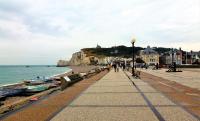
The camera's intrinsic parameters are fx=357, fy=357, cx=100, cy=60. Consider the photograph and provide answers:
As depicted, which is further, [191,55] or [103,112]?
[191,55]

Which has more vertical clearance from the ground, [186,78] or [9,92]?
[186,78]

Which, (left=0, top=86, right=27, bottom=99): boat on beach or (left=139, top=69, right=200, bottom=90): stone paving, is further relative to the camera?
(left=0, top=86, right=27, bottom=99): boat on beach

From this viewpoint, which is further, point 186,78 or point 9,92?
point 186,78

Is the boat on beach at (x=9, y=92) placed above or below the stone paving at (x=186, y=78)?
below

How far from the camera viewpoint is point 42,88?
36.8 metres

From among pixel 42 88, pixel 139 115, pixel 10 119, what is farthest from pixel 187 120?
pixel 42 88

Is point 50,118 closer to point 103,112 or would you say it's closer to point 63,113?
point 63,113

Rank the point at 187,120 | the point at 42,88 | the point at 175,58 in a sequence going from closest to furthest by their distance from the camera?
the point at 187,120, the point at 42,88, the point at 175,58

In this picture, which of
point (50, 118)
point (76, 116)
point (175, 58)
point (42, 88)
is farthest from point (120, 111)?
point (175, 58)

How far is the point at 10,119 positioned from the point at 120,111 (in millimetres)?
3689

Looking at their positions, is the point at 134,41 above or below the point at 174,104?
above

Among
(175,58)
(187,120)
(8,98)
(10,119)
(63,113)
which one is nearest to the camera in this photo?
(187,120)

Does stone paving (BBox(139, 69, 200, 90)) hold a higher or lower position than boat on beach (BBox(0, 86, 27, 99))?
higher

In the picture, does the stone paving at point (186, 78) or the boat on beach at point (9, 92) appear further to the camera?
the boat on beach at point (9, 92)
